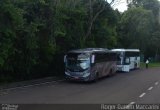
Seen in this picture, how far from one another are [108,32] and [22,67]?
22.9m

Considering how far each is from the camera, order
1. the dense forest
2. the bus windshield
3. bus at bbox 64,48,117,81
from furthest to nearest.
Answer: the bus windshield
bus at bbox 64,48,117,81
the dense forest

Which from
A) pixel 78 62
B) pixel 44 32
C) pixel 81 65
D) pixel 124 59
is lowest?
pixel 124 59

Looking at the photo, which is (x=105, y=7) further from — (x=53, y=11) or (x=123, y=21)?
(x=123, y=21)

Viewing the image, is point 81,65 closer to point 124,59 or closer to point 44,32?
point 44,32

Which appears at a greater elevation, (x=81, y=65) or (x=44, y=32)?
(x=44, y=32)

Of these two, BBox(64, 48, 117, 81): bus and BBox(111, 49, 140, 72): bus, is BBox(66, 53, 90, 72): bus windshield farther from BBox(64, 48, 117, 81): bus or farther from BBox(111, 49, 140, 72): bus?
BBox(111, 49, 140, 72): bus

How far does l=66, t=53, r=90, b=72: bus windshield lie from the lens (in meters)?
31.3

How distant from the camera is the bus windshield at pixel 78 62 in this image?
103 feet

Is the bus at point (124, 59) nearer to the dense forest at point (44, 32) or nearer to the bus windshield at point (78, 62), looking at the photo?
the dense forest at point (44, 32)

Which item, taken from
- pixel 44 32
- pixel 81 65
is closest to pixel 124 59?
pixel 44 32

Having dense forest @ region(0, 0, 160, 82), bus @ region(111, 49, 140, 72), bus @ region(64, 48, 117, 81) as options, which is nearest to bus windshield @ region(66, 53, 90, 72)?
bus @ region(64, 48, 117, 81)

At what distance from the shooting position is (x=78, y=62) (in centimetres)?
3148

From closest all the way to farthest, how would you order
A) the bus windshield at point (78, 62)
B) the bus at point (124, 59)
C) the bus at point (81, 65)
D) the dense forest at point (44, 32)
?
the dense forest at point (44, 32) < the bus at point (81, 65) < the bus windshield at point (78, 62) < the bus at point (124, 59)

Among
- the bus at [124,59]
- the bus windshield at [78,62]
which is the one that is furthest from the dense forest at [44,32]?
the bus at [124,59]
